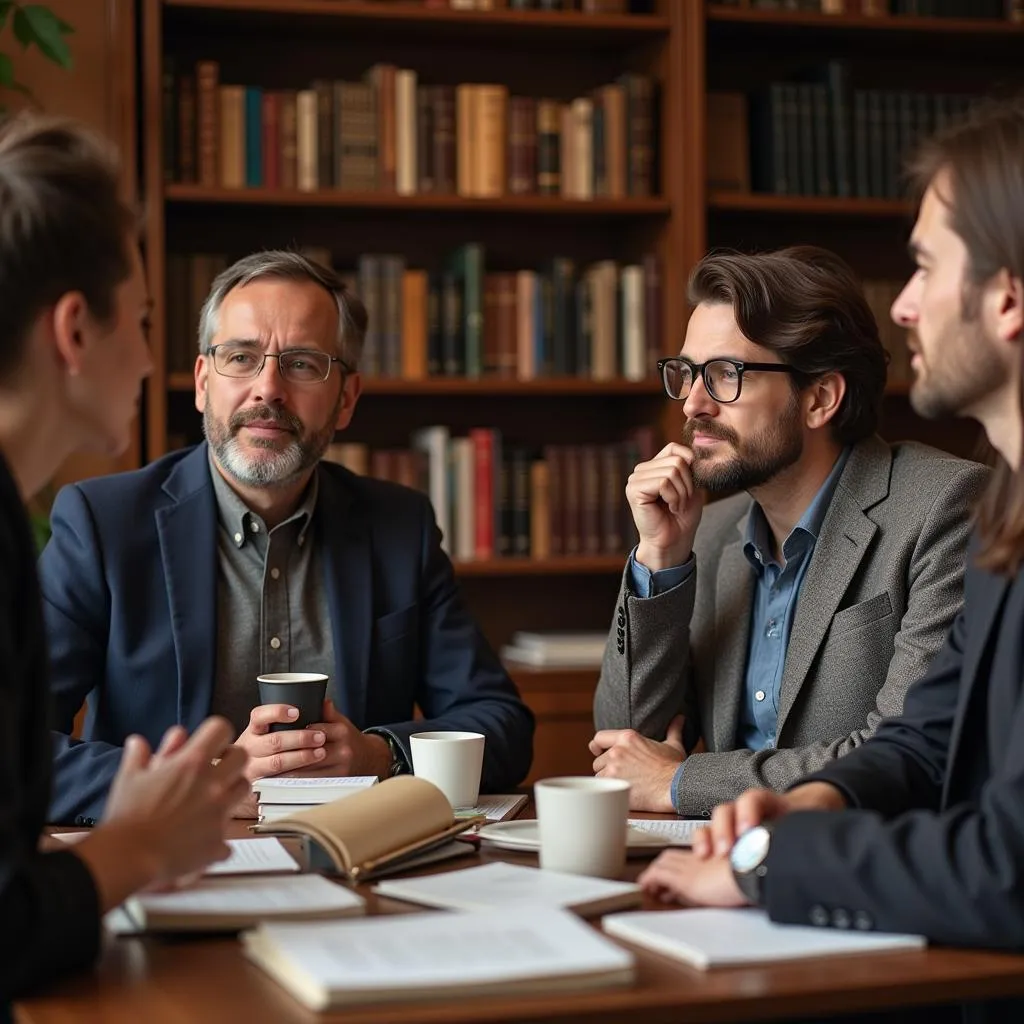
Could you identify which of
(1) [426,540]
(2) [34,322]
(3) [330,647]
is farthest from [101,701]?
(2) [34,322]

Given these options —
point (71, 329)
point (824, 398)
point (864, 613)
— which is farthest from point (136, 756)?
point (824, 398)

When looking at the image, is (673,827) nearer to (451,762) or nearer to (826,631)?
(451,762)

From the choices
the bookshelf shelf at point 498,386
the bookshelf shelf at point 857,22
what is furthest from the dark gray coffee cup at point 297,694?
the bookshelf shelf at point 857,22

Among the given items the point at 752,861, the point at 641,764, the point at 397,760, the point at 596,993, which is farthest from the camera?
the point at 397,760

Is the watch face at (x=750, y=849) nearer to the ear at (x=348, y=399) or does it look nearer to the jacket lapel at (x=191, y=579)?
the jacket lapel at (x=191, y=579)

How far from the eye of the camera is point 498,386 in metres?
3.73

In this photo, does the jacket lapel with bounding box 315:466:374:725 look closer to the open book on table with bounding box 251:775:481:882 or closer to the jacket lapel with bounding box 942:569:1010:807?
the open book on table with bounding box 251:775:481:882

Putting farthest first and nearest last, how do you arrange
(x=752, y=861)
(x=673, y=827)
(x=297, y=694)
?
(x=297, y=694)
(x=673, y=827)
(x=752, y=861)

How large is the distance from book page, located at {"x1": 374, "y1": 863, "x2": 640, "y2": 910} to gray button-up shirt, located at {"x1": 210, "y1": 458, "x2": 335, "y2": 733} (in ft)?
3.12

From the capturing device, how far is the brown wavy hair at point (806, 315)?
2303 mm

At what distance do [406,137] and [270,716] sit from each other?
7.29ft

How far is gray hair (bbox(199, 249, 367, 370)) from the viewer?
8.00 feet

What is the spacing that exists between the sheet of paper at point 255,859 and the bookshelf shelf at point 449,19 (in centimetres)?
252

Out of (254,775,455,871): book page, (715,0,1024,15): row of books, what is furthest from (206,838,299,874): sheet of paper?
(715,0,1024,15): row of books
